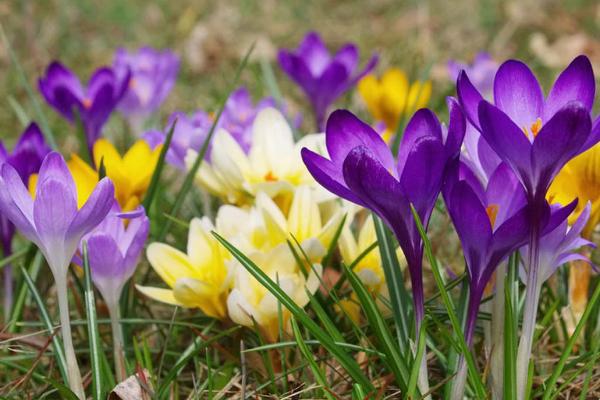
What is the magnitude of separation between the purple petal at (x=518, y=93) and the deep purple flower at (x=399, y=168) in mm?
70

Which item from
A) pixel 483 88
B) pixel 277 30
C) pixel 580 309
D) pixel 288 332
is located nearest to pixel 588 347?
pixel 580 309

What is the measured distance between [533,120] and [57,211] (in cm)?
56

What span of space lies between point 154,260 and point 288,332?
23 cm

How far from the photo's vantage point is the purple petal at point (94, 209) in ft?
3.14

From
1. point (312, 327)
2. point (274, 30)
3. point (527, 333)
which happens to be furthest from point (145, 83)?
point (274, 30)

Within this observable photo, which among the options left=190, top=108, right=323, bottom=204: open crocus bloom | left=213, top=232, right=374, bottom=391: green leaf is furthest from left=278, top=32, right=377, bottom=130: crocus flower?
left=213, top=232, right=374, bottom=391: green leaf

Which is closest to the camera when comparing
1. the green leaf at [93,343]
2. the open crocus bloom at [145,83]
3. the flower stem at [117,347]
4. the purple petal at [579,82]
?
the purple petal at [579,82]

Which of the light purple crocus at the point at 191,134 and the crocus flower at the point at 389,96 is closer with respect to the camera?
the light purple crocus at the point at 191,134

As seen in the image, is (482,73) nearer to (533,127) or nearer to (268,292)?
(268,292)

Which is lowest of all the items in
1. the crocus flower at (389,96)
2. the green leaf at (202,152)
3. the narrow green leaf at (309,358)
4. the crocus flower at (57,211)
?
the narrow green leaf at (309,358)

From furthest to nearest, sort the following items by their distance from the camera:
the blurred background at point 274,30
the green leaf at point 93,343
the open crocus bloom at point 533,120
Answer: the blurred background at point 274,30 → the green leaf at point 93,343 → the open crocus bloom at point 533,120

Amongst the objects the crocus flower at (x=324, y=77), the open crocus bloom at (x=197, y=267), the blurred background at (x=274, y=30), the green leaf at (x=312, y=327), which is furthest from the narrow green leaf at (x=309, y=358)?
the blurred background at (x=274, y=30)

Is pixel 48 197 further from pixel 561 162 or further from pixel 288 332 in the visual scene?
pixel 561 162

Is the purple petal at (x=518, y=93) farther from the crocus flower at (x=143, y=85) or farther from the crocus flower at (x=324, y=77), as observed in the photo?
the crocus flower at (x=143, y=85)
